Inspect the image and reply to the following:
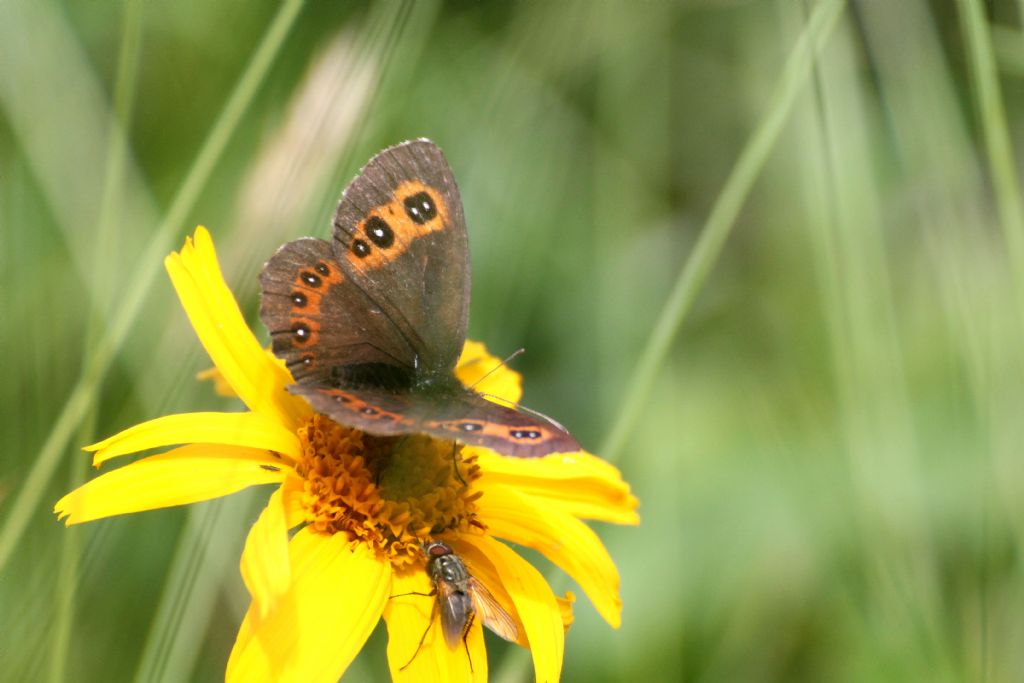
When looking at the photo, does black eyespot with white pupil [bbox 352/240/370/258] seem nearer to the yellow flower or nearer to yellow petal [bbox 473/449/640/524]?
the yellow flower

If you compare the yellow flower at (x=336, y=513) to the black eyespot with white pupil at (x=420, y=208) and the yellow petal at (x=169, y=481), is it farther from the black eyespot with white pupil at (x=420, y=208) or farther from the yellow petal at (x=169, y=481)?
the black eyespot with white pupil at (x=420, y=208)

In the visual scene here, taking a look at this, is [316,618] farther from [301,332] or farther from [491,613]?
[301,332]

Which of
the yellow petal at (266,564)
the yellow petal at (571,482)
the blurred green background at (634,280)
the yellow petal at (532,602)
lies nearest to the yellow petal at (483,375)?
the yellow petal at (571,482)

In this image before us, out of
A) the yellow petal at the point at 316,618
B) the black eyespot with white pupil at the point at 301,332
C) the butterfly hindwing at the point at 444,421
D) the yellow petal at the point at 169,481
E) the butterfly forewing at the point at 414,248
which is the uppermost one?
the butterfly forewing at the point at 414,248

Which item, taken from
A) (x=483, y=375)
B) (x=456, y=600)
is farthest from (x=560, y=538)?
(x=483, y=375)

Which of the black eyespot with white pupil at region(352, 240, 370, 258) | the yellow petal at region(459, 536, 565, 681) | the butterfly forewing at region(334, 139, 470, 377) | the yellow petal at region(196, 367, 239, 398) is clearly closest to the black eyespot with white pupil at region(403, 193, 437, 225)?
the butterfly forewing at region(334, 139, 470, 377)

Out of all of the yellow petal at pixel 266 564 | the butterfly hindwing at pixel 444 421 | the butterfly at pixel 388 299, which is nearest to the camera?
the yellow petal at pixel 266 564
